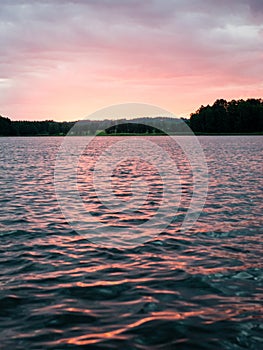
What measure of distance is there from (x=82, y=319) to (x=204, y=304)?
3.20 m

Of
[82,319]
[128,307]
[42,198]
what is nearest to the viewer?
[82,319]

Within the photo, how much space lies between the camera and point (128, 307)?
32.4 feet

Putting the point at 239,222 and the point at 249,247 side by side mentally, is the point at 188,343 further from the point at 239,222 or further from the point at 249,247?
the point at 239,222

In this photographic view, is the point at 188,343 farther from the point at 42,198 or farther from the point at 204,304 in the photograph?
the point at 42,198

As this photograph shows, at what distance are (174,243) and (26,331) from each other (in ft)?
26.6

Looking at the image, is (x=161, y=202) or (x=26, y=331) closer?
(x=26, y=331)

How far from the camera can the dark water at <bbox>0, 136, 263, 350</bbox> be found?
28.0 ft

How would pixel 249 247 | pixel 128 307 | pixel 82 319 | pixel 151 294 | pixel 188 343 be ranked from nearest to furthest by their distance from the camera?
pixel 188 343 < pixel 82 319 < pixel 128 307 < pixel 151 294 < pixel 249 247

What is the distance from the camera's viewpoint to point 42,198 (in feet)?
89.2

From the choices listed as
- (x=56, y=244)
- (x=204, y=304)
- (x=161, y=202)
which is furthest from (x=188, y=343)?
(x=161, y=202)

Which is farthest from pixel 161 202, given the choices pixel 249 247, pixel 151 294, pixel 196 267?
pixel 151 294

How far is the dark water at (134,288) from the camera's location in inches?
336

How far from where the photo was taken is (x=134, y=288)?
11047mm

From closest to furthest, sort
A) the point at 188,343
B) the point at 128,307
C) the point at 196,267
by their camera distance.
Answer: the point at 188,343, the point at 128,307, the point at 196,267
